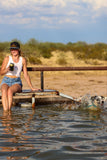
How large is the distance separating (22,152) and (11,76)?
3819 mm

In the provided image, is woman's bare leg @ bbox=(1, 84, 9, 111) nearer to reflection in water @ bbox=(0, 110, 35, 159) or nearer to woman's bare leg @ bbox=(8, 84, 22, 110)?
woman's bare leg @ bbox=(8, 84, 22, 110)

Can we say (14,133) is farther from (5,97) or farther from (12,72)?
(12,72)

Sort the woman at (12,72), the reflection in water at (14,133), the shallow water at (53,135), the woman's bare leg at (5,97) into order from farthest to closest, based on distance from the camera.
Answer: the woman at (12,72) → the woman's bare leg at (5,97) → the reflection in water at (14,133) → the shallow water at (53,135)

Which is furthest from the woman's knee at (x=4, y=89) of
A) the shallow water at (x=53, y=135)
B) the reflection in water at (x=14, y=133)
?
the reflection in water at (x=14, y=133)

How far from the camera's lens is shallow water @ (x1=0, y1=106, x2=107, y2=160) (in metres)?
3.86

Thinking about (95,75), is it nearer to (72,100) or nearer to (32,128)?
(72,100)

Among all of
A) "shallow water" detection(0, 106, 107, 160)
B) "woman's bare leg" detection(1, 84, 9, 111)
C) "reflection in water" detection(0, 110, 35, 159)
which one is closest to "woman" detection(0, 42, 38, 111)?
"woman's bare leg" detection(1, 84, 9, 111)

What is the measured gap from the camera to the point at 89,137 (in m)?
4.68

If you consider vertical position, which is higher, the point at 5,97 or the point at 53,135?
the point at 5,97

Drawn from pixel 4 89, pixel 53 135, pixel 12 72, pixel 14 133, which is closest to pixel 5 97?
pixel 4 89

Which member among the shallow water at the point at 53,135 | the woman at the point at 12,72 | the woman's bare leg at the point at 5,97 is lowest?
the shallow water at the point at 53,135

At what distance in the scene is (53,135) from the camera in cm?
481

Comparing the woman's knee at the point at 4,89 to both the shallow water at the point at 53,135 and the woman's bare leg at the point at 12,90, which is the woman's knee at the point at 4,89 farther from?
the shallow water at the point at 53,135

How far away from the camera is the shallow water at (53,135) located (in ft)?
12.7
